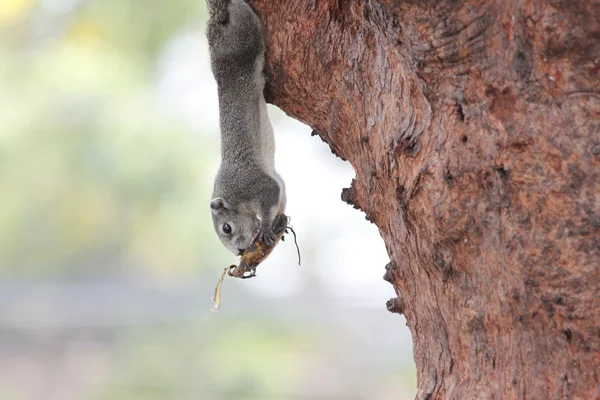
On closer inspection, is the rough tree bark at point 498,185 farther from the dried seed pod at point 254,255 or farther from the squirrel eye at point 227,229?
the squirrel eye at point 227,229

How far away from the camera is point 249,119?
9.90ft

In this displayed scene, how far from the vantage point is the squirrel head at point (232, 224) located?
3398 millimetres

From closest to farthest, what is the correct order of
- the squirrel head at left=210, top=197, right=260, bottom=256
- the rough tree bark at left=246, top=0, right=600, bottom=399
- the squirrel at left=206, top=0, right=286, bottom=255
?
1. the rough tree bark at left=246, top=0, right=600, bottom=399
2. the squirrel at left=206, top=0, right=286, bottom=255
3. the squirrel head at left=210, top=197, right=260, bottom=256

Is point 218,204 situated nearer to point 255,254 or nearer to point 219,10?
point 255,254

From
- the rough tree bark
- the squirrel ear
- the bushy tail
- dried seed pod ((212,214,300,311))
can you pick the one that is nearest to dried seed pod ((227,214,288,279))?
dried seed pod ((212,214,300,311))

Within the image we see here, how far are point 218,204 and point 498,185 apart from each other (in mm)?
1933

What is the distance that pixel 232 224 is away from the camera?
341cm

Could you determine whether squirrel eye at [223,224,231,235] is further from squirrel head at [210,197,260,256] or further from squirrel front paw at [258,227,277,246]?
squirrel front paw at [258,227,277,246]

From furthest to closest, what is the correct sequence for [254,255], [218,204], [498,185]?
[218,204] → [254,255] → [498,185]

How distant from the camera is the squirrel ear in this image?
3408 mm

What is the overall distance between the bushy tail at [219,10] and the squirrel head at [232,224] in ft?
2.72

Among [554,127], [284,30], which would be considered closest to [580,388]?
[554,127]

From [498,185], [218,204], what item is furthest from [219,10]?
[498,185]

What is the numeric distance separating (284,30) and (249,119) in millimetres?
794
